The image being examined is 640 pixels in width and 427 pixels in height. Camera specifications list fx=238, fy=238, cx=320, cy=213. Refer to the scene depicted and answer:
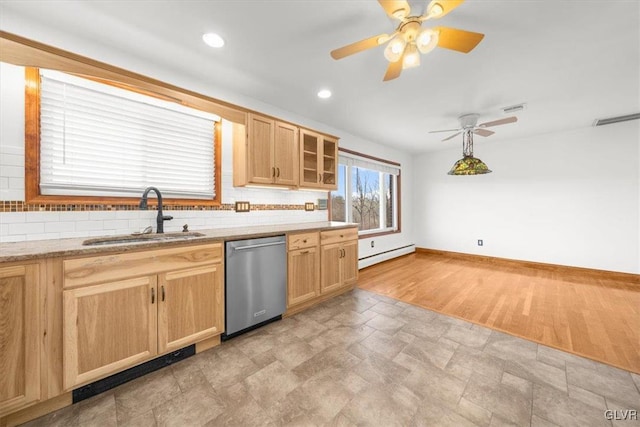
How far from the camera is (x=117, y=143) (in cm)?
205

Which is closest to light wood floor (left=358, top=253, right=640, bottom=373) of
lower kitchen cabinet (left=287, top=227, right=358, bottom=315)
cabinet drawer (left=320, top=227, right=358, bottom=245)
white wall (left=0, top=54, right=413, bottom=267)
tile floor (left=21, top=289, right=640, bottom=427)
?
tile floor (left=21, top=289, right=640, bottom=427)

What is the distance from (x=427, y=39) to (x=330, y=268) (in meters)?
2.36

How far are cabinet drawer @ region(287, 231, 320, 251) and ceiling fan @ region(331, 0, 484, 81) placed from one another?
1.68 m

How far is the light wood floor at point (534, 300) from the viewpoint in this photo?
2.12m

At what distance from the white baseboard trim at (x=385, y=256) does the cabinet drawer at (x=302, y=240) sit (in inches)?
73.1

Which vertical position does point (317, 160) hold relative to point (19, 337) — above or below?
above

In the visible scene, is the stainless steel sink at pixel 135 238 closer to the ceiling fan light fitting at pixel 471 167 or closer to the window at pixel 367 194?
the window at pixel 367 194

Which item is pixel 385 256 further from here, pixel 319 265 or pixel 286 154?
pixel 286 154

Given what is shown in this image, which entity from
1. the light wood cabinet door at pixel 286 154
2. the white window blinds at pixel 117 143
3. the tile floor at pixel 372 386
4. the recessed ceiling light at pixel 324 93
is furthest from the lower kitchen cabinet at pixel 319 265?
the recessed ceiling light at pixel 324 93

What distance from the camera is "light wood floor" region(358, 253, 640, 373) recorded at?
212cm

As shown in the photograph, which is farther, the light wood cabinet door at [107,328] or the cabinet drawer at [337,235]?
the cabinet drawer at [337,235]

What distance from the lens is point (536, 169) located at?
4496 millimetres

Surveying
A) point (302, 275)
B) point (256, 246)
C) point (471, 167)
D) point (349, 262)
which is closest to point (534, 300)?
point (471, 167)

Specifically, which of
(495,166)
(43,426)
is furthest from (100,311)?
(495,166)
